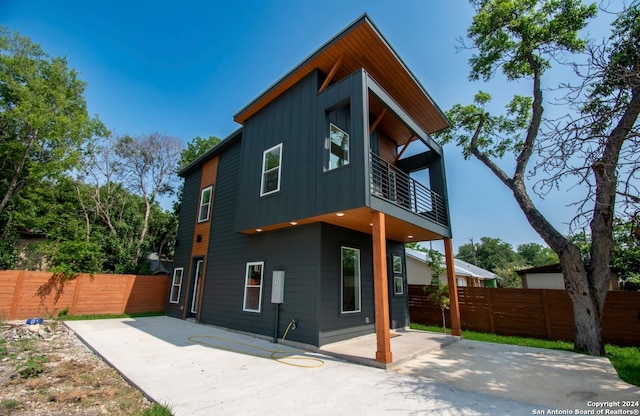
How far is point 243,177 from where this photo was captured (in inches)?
338

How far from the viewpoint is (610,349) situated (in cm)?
654

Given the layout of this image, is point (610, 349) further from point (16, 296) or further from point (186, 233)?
point (16, 296)

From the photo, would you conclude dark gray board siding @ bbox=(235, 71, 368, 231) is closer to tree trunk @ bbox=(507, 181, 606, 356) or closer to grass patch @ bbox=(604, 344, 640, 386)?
grass patch @ bbox=(604, 344, 640, 386)

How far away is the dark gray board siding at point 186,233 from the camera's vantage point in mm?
10812

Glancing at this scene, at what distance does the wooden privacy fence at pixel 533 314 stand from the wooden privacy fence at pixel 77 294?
11.4 m

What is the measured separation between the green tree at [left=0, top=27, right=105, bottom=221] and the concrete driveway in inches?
518

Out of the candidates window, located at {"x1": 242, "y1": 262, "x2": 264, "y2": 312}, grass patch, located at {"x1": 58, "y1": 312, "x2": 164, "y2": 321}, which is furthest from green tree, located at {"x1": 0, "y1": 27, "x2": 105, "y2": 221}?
window, located at {"x1": 242, "y1": 262, "x2": 264, "y2": 312}

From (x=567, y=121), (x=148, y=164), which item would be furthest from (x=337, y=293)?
(x=148, y=164)

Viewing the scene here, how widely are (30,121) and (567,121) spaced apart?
20615 millimetres

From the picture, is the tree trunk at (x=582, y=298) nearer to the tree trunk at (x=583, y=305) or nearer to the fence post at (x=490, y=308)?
the tree trunk at (x=583, y=305)

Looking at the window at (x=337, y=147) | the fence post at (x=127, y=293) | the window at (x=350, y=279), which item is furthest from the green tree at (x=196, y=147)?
the window at (x=350, y=279)

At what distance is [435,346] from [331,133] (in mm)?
5770

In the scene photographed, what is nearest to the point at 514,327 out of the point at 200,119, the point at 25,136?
the point at 200,119

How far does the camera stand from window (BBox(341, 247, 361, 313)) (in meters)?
7.05
